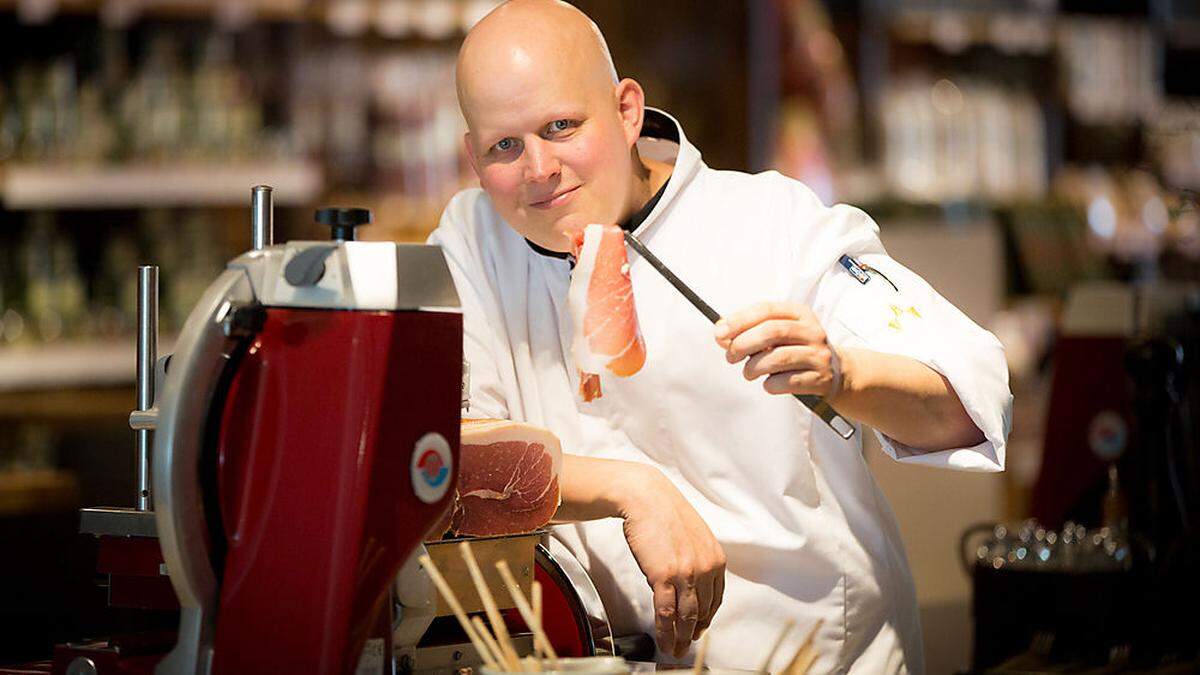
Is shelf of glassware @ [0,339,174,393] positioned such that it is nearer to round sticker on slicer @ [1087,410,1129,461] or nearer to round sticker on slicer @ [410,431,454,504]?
round sticker on slicer @ [1087,410,1129,461]

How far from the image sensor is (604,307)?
1.66 metres

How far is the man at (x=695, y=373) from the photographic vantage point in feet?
5.62

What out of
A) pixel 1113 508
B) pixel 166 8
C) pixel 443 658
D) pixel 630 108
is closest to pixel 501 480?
pixel 443 658

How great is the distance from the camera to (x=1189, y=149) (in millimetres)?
6277

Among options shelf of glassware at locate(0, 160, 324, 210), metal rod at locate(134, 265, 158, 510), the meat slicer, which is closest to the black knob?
the meat slicer

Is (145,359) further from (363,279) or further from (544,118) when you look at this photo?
(544,118)

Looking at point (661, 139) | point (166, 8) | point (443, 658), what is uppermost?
point (166, 8)

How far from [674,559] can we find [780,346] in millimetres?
295

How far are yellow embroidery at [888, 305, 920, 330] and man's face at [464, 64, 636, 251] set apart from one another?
0.35 metres

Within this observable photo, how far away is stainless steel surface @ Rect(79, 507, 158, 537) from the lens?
1433 millimetres

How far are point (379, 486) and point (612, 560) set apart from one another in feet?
2.26

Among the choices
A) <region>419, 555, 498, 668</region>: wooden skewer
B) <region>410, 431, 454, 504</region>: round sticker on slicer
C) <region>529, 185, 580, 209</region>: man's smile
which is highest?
<region>529, 185, 580, 209</region>: man's smile

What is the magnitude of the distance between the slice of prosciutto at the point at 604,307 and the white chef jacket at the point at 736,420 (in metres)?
0.26

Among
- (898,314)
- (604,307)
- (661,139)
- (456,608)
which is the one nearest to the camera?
(456,608)
